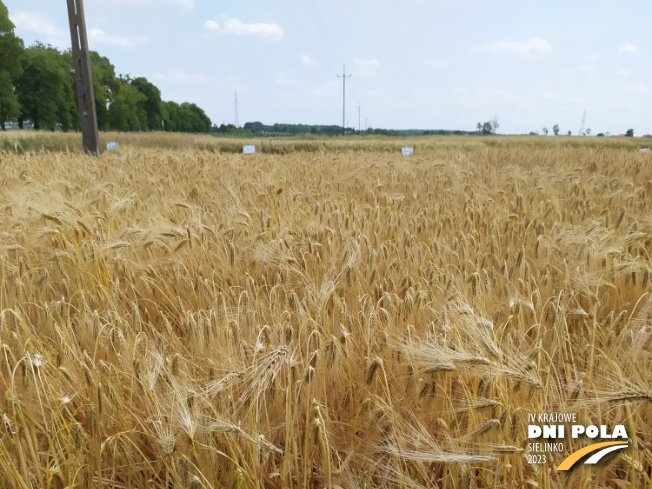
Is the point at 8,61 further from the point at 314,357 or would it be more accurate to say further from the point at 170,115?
the point at 170,115

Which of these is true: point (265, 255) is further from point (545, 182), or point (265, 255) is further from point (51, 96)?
point (51, 96)

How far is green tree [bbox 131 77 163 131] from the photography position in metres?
68.8

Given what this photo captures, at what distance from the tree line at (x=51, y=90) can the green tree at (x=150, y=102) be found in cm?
17

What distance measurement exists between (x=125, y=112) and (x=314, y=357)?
2410 inches

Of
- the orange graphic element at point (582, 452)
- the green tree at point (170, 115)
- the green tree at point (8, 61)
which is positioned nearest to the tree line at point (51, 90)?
the green tree at point (8, 61)

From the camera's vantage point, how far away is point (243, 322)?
49.8 inches

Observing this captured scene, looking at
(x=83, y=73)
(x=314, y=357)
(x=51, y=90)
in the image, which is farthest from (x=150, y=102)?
(x=314, y=357)

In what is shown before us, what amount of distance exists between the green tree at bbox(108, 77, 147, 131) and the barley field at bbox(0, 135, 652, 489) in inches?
2187

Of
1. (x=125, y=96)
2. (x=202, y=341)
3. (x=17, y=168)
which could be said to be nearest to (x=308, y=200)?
(x=202, y=341)

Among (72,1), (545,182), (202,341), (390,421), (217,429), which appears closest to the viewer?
(217,429)

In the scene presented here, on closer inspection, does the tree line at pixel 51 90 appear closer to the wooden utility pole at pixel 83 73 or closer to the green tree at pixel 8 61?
the green tree at pixel 8 61

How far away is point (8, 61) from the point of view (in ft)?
101

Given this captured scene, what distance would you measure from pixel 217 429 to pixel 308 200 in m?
2.85

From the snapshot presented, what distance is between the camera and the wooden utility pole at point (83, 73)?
7087 millimetres
